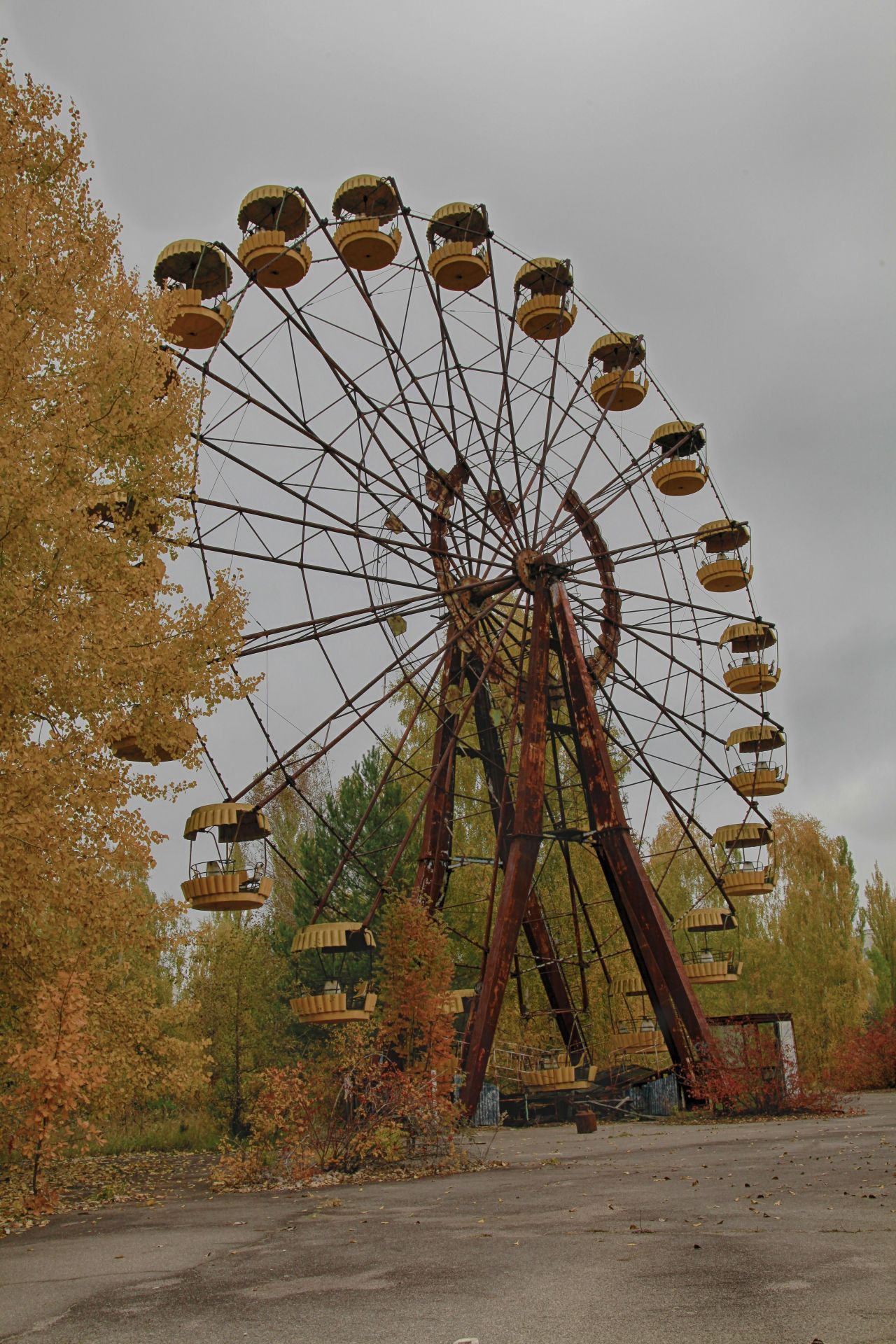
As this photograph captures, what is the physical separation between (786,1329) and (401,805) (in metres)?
24.2

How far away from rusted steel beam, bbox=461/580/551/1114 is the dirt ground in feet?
17.6

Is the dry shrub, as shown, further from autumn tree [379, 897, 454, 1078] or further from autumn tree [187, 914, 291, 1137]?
autumn tree [187, 914, 291, 1137]

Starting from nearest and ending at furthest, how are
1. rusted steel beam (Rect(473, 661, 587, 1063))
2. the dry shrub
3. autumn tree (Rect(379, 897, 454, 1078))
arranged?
the dry shrub
autumn tree (Rect(379, 897, 454, 1078))
rusted steel beam (Rect(473, 661, 587, 1063))

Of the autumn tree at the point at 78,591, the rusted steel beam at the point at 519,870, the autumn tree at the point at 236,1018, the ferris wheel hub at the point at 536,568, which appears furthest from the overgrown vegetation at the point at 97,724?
the ferris wheel hub at the point at 536,568

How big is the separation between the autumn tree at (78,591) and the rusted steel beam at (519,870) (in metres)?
6.94

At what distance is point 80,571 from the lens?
29.1 ft

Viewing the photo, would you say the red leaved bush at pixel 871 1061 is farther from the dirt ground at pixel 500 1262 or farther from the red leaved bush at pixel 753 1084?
the dirt ground at pixel 500 1262

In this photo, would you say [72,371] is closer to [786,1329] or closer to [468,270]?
[786,1329]

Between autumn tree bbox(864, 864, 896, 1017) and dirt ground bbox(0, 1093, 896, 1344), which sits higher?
autumn tree bbox(864, 864, 896, 1017)

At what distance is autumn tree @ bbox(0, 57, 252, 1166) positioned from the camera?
322 inches

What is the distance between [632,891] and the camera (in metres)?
18.7

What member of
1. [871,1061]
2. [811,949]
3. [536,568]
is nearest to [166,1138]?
[536,568]

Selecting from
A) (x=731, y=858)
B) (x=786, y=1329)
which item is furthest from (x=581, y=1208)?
(x=731, y=858)

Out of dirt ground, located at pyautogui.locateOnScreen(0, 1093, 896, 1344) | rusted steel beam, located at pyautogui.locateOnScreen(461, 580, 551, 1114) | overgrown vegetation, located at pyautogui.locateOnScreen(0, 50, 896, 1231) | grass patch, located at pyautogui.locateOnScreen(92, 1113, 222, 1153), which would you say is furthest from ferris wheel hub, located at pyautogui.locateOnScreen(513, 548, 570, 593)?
grass patch, located at pyautogui.locateOnScreen(92, 1113, 222, 1153)
